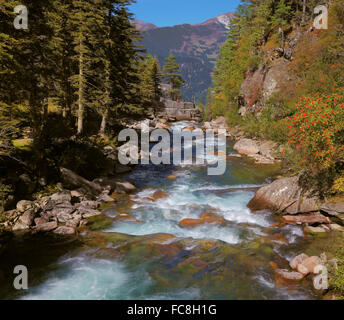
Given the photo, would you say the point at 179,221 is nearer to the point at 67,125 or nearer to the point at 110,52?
the point at 67,125

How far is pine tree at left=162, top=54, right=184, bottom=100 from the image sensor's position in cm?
7275

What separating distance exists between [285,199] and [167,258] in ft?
22.0

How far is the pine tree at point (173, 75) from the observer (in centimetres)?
7275

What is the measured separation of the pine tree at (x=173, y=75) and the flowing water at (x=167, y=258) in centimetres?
6498

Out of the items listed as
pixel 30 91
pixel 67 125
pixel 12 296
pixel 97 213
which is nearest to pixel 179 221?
pixel 97 213

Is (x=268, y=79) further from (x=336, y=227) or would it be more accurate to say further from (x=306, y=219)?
(x=336, y=227)

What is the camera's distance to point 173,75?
7388cm

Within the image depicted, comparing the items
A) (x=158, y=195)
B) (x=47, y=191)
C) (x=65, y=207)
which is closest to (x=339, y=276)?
(x=158, y=195)

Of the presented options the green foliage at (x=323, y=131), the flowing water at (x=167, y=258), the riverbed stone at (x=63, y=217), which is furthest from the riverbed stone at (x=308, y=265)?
the riverbed stone at (x=63, y=217)

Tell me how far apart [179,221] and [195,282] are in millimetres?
4048

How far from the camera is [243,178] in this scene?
57.8ft

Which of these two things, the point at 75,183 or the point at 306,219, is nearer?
the point at 306,219

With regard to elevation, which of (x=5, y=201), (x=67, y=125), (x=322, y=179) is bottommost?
(x=5, y=201)

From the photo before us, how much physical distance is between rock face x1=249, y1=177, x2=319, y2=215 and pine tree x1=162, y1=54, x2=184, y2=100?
63.8 metres
